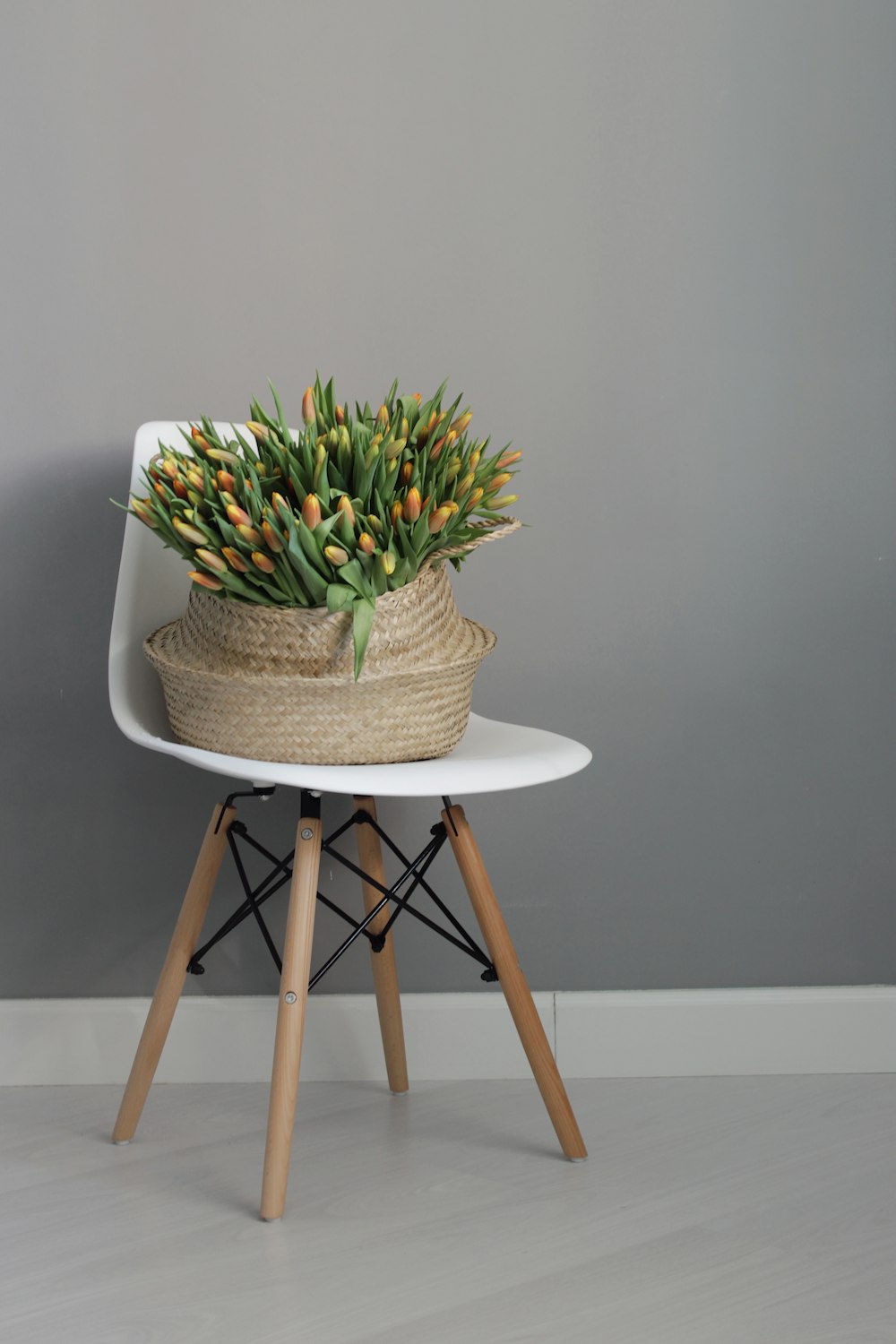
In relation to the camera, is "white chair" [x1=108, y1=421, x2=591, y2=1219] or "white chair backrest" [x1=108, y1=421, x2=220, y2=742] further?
"white chair backrest" [x1=108, y1=421, x2=220, y2=742]

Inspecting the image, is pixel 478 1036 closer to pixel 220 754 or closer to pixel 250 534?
pixel 220 754

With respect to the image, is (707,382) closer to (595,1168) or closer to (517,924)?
(517,924)

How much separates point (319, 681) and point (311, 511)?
0.15 m

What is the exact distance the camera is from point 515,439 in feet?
4.41

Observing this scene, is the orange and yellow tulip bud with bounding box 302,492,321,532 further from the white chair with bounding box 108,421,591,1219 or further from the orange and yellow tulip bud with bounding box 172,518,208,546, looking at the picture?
the white chair with bounding box 108,421,591,1219

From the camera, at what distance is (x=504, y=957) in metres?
1.12

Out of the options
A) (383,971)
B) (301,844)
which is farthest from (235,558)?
(383,971)

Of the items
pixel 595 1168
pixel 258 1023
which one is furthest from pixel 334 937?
pixel 595 1168

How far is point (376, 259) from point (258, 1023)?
34.4 inches

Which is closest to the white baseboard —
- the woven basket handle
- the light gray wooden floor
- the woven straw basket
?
the light gray wooden floor

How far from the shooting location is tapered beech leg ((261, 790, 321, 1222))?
3.39ft

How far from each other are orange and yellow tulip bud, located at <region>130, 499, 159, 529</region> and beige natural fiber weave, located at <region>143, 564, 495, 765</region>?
3.0 inches

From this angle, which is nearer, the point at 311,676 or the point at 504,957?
the point at 311,676

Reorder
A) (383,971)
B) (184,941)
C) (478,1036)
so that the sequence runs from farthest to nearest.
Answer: (478,1036), (383,971), (184,941)
